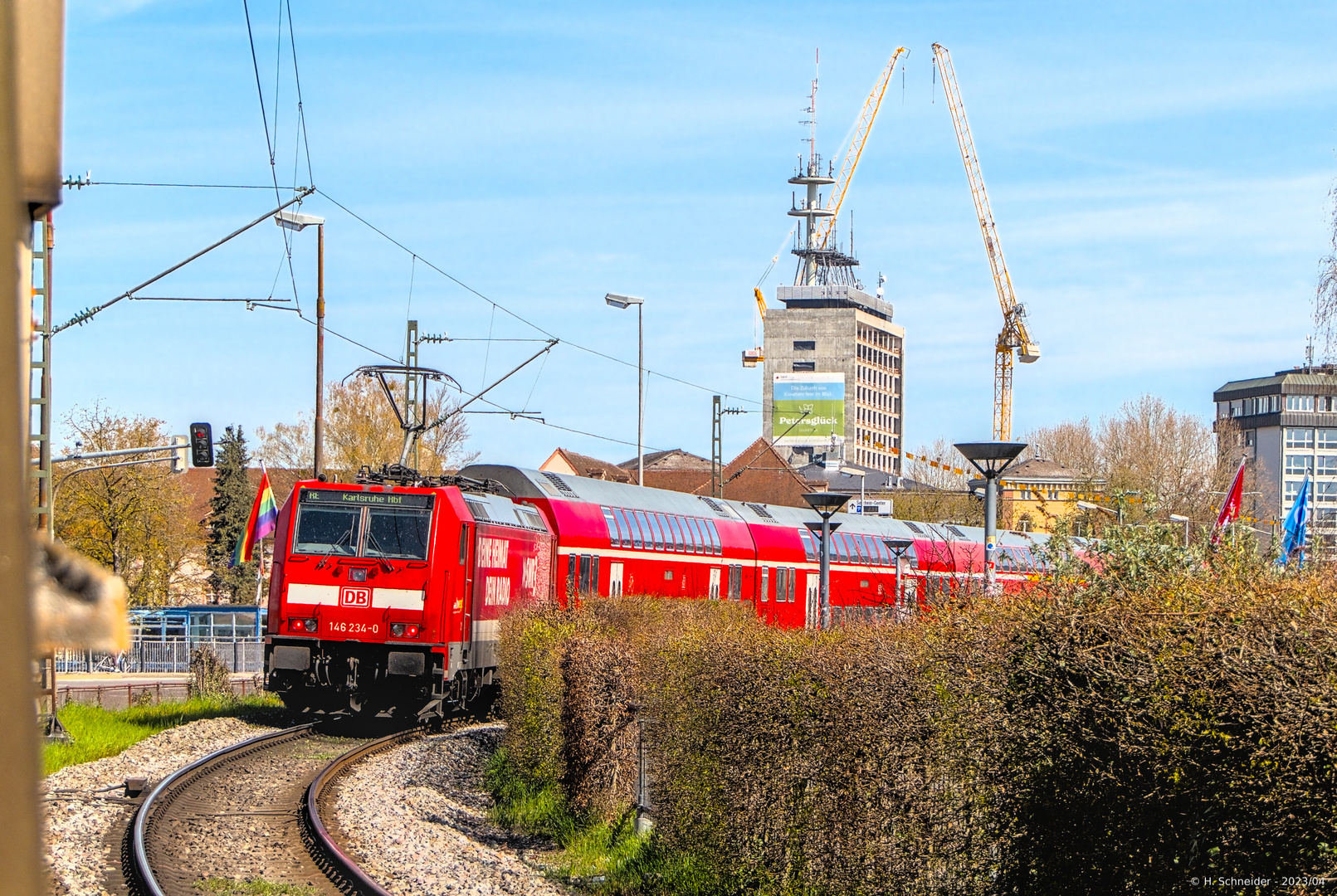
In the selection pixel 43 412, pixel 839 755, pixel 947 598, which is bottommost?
pixel 839 755

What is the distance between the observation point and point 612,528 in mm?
28703

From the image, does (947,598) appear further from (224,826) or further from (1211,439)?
(1211,439)


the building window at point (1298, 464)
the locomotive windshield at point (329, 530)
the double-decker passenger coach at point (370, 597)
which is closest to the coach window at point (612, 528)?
the double-decker passenger coach at point (370, 597)

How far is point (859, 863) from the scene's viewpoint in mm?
8797

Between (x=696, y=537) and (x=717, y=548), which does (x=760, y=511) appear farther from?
(x=696, y=537)

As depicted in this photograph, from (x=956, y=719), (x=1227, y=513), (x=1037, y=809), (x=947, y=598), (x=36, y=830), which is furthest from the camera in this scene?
(x=1227, y=513)

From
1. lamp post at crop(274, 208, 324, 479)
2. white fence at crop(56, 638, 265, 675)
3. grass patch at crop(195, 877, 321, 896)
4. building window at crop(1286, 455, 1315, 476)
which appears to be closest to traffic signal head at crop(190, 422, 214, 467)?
lamp post at crop(274, 208, 324, 479)

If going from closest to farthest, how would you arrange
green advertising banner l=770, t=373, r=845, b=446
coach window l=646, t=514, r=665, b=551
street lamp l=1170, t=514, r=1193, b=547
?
street lamp l=1170, t=514, r=1193, b=547
coach window l=646, t=514, r=665, b=551
green advertising banner l=770, t=373, r=845, b=446

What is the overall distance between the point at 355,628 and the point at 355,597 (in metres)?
0.44

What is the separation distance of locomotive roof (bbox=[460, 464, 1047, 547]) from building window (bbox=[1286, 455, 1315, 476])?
342ft

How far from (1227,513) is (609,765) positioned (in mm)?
16905

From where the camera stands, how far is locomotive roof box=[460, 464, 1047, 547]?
26.9 meters

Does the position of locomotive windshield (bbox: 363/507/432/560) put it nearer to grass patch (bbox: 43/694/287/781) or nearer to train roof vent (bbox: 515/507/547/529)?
train roof vent (bbox: 515/507/547/529)

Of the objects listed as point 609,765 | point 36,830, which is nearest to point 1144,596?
point 36,830
